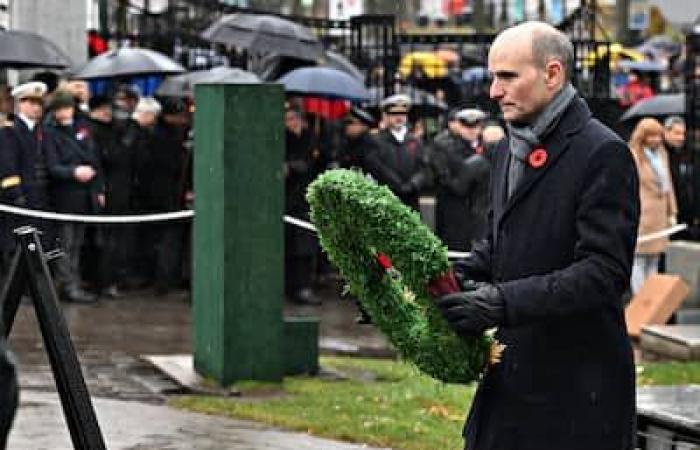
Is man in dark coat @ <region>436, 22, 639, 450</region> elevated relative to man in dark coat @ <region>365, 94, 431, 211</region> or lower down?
elevated

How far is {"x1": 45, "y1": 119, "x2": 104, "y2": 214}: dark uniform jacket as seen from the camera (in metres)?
17.6

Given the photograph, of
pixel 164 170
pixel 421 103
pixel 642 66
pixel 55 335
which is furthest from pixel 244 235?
pixel 642 66

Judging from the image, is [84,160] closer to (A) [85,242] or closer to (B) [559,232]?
(A) [85,242]

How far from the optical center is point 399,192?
18.4 m

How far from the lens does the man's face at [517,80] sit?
564 cm

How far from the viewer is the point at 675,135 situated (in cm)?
1995

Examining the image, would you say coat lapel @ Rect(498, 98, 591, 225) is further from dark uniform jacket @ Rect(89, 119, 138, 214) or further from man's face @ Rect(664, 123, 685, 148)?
man's face @ Rect(664, 123, 685, 148)

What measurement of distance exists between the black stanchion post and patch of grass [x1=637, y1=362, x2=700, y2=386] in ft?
19.3

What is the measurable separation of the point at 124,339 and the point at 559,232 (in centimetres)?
958

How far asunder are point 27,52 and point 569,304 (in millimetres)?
14134

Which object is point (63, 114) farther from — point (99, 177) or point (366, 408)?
point (366, 408)

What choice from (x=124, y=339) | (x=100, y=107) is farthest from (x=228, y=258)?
(x=100, y=107)

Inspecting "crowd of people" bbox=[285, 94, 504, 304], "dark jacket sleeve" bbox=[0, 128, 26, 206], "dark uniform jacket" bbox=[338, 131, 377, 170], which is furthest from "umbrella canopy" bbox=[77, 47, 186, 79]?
"dark jacket sleeve" bbox=[0, 128, 26, 206]

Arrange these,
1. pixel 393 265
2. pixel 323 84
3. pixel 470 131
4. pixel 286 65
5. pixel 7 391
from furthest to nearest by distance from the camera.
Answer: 1. pixel 286 65
2. pixel 323 84
3. pixel 470 131
4. pixel 393 265
5. pixel 7 391
